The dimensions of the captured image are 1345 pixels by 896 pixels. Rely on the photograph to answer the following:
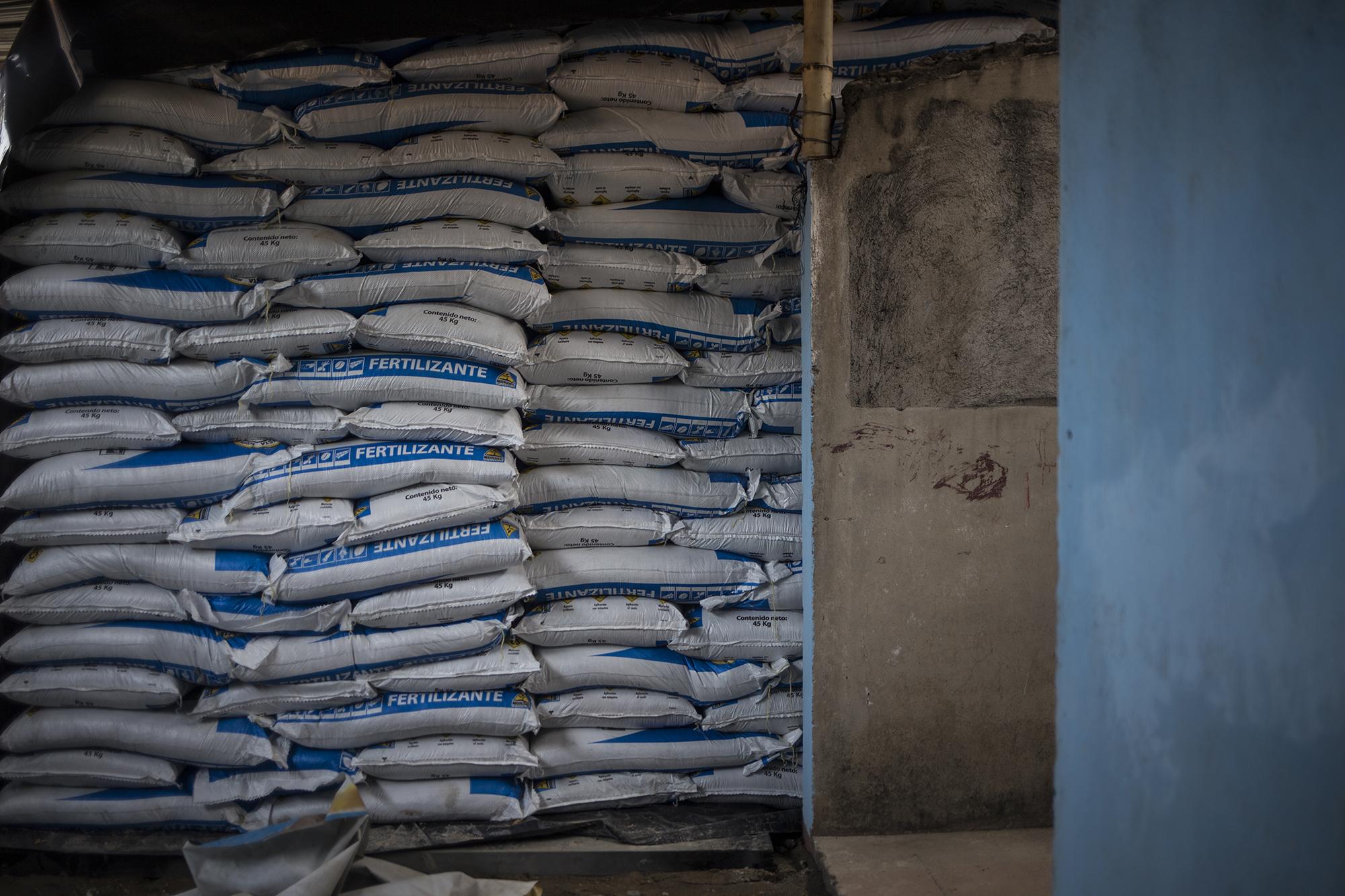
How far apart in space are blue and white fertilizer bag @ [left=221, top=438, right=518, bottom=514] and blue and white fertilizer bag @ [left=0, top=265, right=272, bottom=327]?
53cm

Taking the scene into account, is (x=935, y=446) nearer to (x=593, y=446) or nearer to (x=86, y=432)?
(x=593, y=446)

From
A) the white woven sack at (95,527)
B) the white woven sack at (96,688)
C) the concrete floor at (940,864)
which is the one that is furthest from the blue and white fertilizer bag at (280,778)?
the concrete floor at (940,864)

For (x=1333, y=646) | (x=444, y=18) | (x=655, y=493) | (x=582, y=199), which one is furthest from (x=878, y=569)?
(x=444, y=18)

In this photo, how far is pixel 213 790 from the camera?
3.05 metres

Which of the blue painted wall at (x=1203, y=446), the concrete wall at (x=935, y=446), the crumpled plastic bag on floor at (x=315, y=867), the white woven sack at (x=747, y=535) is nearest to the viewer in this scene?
the blue painted wall at (x=1203, y=446)

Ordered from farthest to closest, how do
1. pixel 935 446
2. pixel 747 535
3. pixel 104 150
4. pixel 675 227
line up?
pixel 747 535
pixel 675 227
pixel 104 150
pixel 935 446

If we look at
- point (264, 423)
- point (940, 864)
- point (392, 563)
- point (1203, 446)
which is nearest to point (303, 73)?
point (264, 423)

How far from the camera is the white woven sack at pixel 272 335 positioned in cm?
293

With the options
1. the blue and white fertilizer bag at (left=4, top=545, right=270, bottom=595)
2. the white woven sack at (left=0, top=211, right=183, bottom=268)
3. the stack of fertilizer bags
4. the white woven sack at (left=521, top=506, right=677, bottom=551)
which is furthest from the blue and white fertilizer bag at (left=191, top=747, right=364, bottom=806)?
the white woven sack at (left=0, top=211, right=183, bottom=268)

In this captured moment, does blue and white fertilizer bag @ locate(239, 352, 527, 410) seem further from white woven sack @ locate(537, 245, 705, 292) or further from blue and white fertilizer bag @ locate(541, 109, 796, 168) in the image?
blue and white fertilizer bag @ locate(541, 109, 796, 168)

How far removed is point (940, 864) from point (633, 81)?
8.35ft

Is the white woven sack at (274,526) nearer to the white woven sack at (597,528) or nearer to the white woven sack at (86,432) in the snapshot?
the white woven sack at (86,432)

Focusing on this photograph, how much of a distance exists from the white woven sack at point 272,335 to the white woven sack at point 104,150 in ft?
1.70

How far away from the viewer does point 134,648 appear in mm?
2975
